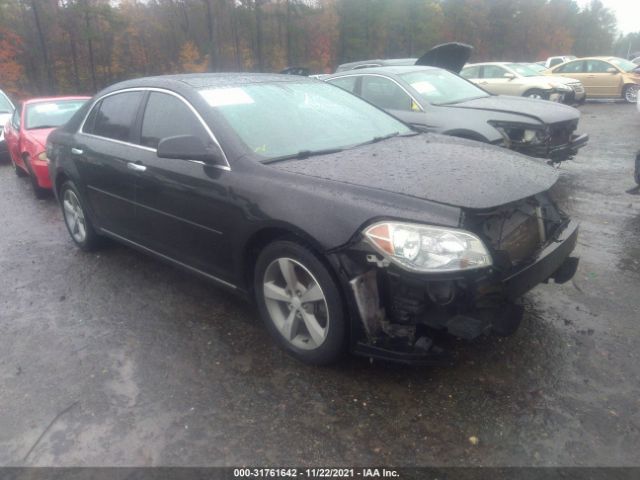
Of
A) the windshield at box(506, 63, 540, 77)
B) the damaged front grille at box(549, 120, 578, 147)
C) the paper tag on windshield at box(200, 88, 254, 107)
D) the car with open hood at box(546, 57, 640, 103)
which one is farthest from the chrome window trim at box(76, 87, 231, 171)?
the car with open hood at box(546, 57, 640, 103)

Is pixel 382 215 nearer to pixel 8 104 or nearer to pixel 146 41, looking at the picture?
pixel 8 104

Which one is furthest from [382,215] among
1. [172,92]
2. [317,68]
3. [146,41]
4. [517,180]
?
[317,68]

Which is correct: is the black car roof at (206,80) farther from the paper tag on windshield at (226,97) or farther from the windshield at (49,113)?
the windshield at (49,113)

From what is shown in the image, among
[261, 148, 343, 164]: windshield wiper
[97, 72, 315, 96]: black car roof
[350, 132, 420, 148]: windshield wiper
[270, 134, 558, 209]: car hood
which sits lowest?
[270, 134, 558, 209]: car hood

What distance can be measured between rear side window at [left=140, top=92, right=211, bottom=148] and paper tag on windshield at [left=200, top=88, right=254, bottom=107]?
0.52 ft

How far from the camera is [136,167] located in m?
3.85

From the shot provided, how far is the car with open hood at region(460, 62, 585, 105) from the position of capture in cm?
1515

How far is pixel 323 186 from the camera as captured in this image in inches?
110

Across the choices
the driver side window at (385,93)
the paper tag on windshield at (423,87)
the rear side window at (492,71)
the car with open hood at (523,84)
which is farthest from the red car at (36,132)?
the rear side window at (492,71)

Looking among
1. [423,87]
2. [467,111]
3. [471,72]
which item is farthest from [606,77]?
[467,111]

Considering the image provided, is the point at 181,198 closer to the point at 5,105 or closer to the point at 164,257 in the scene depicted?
the point at 164,257

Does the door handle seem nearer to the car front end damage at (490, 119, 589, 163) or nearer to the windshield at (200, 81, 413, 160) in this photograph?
the windshield at (200, 81, 413, 160)

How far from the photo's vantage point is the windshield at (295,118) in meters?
3.34

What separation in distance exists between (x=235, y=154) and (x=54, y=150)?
2.93m
